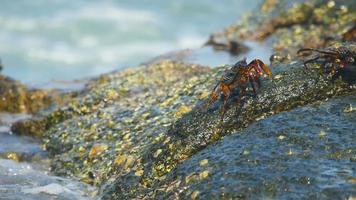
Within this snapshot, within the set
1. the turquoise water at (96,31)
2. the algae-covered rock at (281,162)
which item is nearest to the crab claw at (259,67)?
the algae-covered rock at (281,162)

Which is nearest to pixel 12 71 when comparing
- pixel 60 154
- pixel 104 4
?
pixel 104 4

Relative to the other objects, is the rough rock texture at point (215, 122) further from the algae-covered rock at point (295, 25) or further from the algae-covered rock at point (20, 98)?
the algae-covered rock at point (295, 25)

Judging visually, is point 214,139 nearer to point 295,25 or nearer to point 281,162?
point 281,162

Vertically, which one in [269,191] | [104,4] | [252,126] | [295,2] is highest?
[104,4]

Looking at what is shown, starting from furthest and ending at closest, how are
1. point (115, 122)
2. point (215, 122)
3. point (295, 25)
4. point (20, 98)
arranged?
1. point (295, 25)
2. point (20, 98)
3. point (115, 122)
4. point (215, 122)

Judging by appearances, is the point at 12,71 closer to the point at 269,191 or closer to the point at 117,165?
the point at 117,165

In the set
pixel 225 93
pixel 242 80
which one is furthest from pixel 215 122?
pixel 242 80

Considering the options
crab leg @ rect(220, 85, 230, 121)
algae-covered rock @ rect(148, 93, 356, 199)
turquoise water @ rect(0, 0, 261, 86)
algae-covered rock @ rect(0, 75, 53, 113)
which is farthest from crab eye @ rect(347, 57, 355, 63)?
turquoise water @ rect(0, 0, 261, 86)
